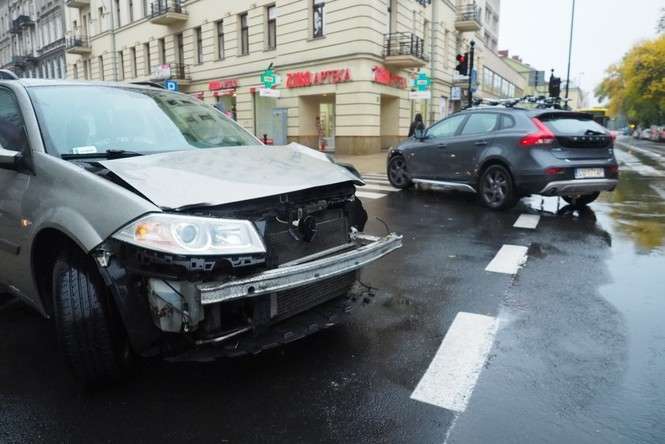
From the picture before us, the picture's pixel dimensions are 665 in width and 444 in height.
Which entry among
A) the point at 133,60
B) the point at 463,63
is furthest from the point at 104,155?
the point at 133,60

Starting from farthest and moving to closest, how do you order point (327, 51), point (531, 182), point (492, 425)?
point (327, 51) → point (531, 182) → point (492, 425)

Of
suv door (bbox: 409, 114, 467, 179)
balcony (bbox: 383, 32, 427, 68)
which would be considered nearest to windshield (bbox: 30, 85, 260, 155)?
suv door (bbox: 409, 114, 467, 179)

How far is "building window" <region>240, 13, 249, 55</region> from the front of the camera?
27672 millimetres

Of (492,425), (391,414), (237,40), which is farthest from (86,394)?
(237,40)

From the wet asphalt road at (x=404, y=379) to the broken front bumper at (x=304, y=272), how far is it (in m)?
0.65

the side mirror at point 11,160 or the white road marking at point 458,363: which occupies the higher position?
the side mirror at point 11,160

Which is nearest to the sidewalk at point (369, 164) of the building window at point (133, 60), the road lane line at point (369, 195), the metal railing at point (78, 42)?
the road lane line at point (369, 195)

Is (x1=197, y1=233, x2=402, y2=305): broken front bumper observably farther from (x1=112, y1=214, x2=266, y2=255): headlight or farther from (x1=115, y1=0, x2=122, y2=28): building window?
(x1=115, y1=0, x2=122, y2=28): building window

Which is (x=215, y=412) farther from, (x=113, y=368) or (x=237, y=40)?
(x=237, y=40)

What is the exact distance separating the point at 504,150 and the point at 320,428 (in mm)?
6839

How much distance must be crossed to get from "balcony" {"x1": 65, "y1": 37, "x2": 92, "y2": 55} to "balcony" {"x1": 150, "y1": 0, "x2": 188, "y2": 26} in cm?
1251

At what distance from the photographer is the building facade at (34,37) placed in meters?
47.6

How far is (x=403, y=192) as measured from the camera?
10938 mm

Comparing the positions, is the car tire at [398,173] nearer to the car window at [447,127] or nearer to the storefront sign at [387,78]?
the car window at [447,127]
